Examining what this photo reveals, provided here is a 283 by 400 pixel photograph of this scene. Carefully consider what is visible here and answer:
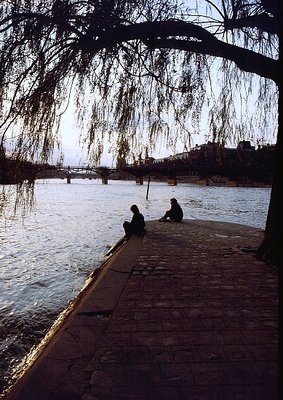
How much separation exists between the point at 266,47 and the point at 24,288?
6.80 m

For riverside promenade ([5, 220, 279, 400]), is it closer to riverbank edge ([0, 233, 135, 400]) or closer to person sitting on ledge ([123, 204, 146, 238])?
riverbank edge ([0, 233, 135, 400])

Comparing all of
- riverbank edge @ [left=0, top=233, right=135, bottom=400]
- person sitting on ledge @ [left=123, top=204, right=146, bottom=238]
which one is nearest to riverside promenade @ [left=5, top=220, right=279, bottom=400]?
riverbank edge @ [left=0, top=233, right=135, bottom=400]

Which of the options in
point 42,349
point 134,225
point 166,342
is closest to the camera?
point 166,342

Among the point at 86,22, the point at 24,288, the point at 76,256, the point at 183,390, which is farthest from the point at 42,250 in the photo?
the point at 183,390

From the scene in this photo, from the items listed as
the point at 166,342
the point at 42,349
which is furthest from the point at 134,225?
the point at 166,342

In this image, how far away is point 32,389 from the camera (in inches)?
98.7

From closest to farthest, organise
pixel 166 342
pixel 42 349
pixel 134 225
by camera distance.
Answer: pixel 166 342, pixel 42 349, pixel 134 225

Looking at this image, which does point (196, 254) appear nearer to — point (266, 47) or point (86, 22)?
point (266, 47)

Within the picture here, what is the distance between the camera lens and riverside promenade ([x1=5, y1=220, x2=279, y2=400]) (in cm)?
249

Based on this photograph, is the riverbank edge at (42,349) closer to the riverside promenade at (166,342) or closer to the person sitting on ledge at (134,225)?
the riverside promenade at (166,342)

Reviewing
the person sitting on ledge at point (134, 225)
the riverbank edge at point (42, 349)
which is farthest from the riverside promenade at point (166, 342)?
the person sitting on ledge at point (134, 225)

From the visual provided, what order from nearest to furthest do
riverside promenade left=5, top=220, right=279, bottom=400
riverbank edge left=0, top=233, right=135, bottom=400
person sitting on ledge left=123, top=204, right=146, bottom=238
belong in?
1. riverside promenade left=5, top=220, right=279, bottom=400
2. riverbank edge left=0, top=233, right=135, bottom=400
3. person sitting on ledge left=123, top=204, right=146, bottom=238

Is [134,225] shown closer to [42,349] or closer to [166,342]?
[42,349]

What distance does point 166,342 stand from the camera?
3230mm
